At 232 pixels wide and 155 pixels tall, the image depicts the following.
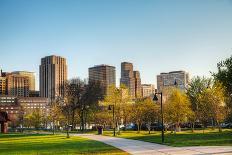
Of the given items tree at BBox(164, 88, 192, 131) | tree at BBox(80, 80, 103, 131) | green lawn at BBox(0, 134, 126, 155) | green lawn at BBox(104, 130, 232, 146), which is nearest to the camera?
green lawn at BBox(0, 134, 126, 155)

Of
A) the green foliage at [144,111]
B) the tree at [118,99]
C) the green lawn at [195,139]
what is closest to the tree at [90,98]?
the green foliage at [144,111]

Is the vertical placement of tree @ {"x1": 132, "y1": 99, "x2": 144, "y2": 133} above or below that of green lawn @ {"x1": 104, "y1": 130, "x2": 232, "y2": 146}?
above

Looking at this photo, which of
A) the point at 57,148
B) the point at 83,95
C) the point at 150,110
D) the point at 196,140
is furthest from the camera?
the point at 83,95

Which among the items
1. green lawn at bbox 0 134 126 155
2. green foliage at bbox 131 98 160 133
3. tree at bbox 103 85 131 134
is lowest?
green lawn at bbox 0 134 126 155

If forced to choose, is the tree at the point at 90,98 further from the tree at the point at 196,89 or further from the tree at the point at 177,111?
the tree at the point at 177,111

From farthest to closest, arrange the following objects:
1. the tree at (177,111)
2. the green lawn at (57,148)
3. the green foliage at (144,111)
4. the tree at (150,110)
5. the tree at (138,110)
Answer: the tree at (150,110)
the green foliage at (144,111)
the tree at (138,110)
the tree at (177,111)
the green lawn at (57,148)

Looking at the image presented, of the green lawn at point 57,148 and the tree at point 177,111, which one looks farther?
the tree at point 177,111

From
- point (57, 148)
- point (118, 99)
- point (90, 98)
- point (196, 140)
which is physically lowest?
point (57, 148)

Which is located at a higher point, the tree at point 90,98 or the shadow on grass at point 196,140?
the tree at point 90,98

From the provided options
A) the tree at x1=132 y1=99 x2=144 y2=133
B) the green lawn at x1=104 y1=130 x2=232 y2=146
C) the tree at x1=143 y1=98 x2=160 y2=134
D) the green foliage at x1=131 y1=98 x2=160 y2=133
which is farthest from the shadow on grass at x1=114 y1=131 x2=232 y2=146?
the tree at x1=143 y1=98 x2=160 y2=134

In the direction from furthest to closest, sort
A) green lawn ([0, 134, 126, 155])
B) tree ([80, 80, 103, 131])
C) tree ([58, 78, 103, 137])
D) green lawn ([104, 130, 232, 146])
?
tree ([80, 80, 103, 131])
tree ([58, 78, 103, 137])
green lawn ([104, 130, 232, 146])
green lawn ([0, 134, 126, 155])

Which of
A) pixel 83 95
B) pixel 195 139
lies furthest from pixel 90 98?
pixel 195 139

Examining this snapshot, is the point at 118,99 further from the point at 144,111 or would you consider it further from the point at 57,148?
the point at 57,148

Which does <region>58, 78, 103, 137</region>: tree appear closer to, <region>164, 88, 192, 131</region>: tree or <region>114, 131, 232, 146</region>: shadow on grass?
<region>164, 88, 192, 131</region>: tree
